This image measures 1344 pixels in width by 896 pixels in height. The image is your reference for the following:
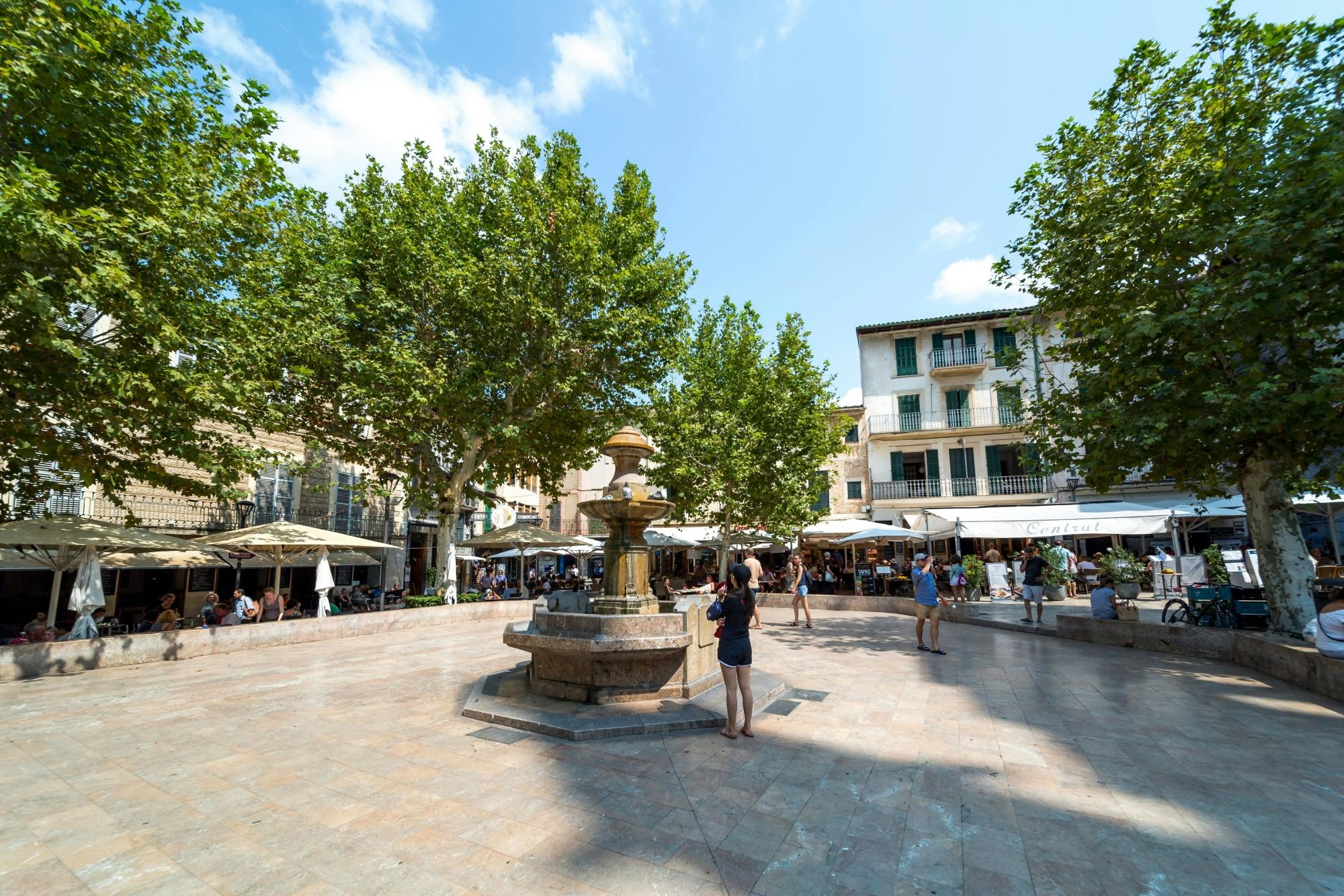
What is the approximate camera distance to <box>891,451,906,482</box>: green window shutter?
1051 inches

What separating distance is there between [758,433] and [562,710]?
47.2 ft

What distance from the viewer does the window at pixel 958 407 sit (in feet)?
86.0

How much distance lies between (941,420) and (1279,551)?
18237 mm

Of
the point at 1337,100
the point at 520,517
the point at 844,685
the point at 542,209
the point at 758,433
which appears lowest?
the point at 844,685

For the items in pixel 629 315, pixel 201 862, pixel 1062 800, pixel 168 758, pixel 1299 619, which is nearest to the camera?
pixel 201 862

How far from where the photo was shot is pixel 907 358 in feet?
91.0

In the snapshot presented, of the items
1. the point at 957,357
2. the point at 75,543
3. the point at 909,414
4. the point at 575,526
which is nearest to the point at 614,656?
the point at 75,543

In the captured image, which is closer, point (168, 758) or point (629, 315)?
point (168, 758)

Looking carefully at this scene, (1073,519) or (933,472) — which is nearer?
(1073,519)

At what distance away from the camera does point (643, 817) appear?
3.84 metres

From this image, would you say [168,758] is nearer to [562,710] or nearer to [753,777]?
[562,710]

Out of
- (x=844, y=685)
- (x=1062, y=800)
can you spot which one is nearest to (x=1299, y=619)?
(x=844, y=685)

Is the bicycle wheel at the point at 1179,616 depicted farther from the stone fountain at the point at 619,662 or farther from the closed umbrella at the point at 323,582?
the closed umbrella at the point at 323,582

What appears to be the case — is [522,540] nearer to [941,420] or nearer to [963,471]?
[963,471]
